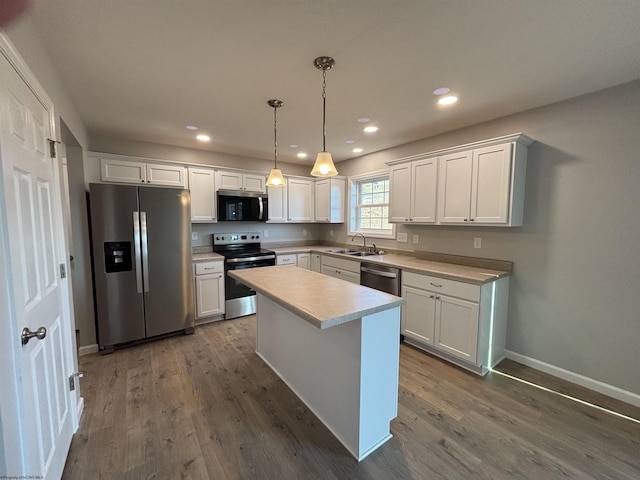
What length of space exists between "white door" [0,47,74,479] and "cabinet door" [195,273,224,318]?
180cm

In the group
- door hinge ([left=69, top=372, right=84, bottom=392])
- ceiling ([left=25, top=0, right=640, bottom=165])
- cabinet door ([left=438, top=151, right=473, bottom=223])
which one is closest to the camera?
ceiling ([left=25, top=0, right=640, bottom=165])

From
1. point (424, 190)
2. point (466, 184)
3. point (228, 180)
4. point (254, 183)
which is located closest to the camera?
point (466, 184)

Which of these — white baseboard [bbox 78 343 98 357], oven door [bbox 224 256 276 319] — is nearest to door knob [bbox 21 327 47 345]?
white baseboard [bbox 78 343 98 357]

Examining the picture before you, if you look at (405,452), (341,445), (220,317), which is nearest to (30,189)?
(341,445)

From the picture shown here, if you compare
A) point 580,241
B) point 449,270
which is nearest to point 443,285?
point 449,270

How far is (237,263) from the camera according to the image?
12.4 feet

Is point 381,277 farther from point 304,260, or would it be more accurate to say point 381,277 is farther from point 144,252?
point 144,252

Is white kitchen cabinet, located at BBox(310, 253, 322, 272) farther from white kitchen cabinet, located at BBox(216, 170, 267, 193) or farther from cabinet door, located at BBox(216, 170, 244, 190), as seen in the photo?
cabinet door, located at BBox(216, 170, 244, 190)

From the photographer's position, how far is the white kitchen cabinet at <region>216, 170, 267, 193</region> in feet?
12.9

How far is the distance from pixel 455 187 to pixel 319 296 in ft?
6.77

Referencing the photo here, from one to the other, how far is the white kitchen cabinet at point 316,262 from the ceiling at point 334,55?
2.24 meters

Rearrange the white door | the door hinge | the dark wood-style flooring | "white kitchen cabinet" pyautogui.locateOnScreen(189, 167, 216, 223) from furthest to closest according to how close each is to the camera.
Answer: "white kitchen cabinet" pyautogui.locateOnScreen(189, 167, 216, 223) < the door hinge < the dark wood-style flooring < the white door

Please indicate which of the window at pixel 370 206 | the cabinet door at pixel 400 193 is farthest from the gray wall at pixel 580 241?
the window at pixel 370 206

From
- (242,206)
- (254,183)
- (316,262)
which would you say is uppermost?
(254,183)
